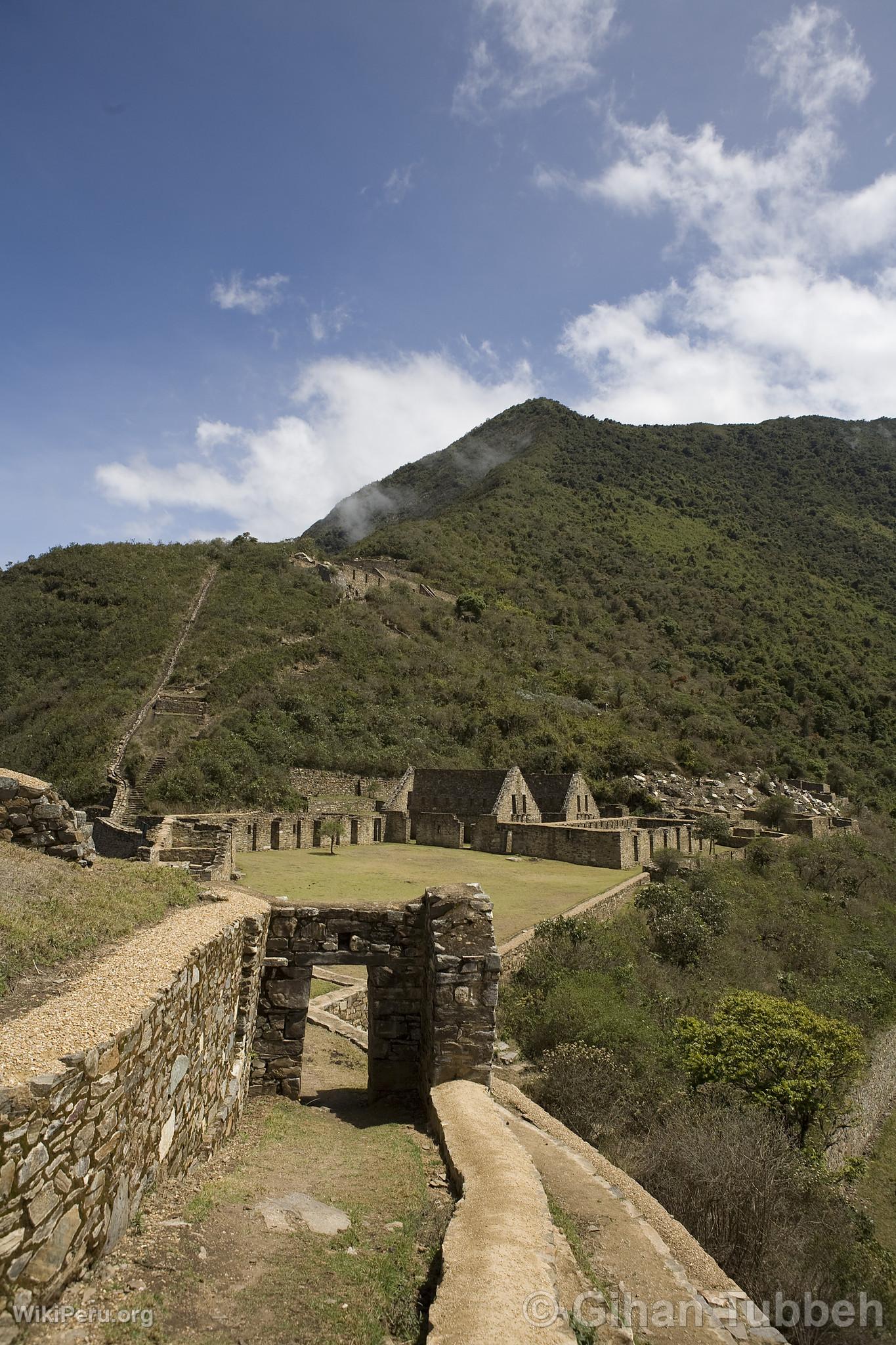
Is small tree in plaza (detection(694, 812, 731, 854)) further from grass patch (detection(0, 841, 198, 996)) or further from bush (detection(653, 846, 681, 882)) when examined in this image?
grass patch (detection(0, 841, 198, 996))

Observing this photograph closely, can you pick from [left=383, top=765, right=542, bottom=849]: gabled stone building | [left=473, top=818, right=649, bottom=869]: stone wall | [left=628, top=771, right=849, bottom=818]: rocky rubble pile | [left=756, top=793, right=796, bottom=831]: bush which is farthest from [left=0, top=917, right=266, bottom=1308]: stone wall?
[left=756, top=793, right=796, bottom=831]: bush

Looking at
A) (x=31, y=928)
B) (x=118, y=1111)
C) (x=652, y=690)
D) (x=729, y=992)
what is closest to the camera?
(x=118, y=1111)

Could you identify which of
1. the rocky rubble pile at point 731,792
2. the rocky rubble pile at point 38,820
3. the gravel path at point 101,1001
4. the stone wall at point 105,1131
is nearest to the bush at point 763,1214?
the stone wall at point 105,1131

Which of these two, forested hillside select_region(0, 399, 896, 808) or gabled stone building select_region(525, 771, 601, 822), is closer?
gabled stone building select_region(525, 771, 601, 822)

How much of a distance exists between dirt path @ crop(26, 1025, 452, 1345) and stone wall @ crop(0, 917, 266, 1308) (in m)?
0.17

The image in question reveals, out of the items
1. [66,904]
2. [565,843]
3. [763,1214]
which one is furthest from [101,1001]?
[565,843]

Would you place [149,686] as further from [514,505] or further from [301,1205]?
[514,505]

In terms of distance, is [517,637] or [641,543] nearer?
[517,637]

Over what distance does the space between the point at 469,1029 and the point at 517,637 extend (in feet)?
165

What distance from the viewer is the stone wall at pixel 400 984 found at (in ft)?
22.8

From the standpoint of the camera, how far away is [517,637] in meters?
56.7

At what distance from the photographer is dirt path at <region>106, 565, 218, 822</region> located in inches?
1137

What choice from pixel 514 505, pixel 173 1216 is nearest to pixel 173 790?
pixel 173 1216

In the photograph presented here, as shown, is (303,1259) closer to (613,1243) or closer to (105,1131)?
(105,1131)
